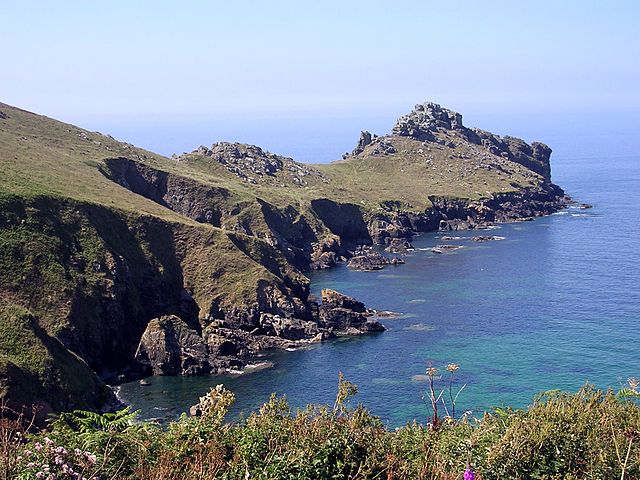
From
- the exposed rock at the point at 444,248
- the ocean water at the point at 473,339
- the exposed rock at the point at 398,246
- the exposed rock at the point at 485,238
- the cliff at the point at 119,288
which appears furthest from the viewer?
the exposed rock at the point at 485,238

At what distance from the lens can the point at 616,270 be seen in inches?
5527

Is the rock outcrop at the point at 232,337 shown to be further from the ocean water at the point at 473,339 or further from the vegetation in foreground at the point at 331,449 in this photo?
the vegetation in foreground at the point at 331,449

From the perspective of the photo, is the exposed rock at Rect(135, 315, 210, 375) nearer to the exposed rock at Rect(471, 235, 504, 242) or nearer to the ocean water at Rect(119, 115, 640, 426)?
the ocean water at Rect(119, 115, 640, 426)

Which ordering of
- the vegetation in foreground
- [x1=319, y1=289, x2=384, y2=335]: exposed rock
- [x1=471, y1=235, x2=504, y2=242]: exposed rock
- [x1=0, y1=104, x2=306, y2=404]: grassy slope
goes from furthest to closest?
1. [x1=471, y1=235, x2=504, y2=242]: exposed rock
2. [x1=319, y1=289, x2=384, y2=335]: exposed rock
3. [x1=0, y1=104, x2=306, y2=404]: grassy slope
4. the vegetation in foreground

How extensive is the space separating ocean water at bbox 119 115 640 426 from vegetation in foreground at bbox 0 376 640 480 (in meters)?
33.7

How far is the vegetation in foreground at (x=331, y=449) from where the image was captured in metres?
24.0

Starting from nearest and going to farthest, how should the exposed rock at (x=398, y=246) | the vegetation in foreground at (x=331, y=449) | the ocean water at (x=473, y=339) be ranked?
the vegetation in foreground at (x=331, y=449)
the ocean water at (x=473, y=339)
the exposed rock at (x=398, y=246)

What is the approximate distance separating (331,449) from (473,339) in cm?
8088

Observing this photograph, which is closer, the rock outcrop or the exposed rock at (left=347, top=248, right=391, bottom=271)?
the rock outcrop

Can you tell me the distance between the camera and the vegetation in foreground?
24.0 meters

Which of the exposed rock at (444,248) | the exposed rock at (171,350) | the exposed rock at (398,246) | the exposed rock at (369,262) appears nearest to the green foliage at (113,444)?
the exposed rock at (171,350)

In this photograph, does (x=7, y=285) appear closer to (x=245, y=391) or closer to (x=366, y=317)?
(x=245, y=391)

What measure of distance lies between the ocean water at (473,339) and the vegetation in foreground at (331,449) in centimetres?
3370

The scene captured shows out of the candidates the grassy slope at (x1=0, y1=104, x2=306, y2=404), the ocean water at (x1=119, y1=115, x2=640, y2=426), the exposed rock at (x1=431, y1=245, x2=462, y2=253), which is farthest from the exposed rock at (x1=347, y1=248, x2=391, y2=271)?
the grassy slope at (x1=0, y1=104, x2=306, y2=404)
